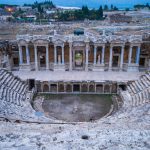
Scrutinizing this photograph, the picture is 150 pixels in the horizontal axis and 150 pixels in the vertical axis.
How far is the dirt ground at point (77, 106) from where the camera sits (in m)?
20.8

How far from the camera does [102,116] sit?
20719 mm

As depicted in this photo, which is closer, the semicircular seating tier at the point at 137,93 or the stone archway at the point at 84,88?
the semicircular seating tier at the point at 137,93

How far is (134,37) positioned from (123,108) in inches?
405

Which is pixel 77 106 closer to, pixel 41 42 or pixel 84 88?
pixel 84 88

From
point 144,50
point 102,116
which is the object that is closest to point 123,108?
point 102,116

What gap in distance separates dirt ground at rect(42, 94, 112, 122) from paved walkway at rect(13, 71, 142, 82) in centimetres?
219

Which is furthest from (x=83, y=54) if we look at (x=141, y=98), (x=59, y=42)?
(x=141, y=98)

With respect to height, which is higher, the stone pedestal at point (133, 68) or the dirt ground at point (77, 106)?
the stone pedestal at point (133, 68)

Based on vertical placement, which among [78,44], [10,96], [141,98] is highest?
[78,44]

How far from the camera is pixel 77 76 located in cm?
2702

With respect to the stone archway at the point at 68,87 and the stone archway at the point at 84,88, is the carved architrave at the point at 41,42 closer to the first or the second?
the stone archway at the point at 68,87

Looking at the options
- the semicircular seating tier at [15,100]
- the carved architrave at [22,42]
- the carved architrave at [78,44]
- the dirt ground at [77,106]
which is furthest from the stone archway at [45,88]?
the carved architrave at [78,44]

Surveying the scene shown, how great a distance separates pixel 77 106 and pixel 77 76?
208 inches

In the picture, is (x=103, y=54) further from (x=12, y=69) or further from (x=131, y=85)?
(x=12, y=69)
